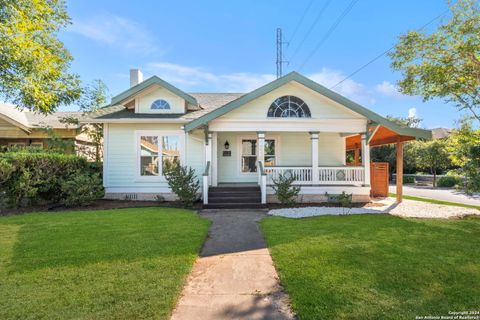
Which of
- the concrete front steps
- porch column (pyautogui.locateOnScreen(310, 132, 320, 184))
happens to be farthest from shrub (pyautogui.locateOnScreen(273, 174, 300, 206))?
porch column (pyautogui.locateOnScreen(310, 132, 320, 184))

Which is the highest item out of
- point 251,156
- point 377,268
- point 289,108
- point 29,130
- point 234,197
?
point 289,108

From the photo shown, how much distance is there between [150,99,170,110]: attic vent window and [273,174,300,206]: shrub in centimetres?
605

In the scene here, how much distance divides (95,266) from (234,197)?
645 centimetres

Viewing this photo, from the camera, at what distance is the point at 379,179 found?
1326 centimetres

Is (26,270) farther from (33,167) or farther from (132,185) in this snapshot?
(132,185)

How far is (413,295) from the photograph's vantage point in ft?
11.1

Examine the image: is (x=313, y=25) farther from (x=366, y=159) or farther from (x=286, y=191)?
(x=286, y=191)

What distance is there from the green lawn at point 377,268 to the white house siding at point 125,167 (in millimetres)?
6548

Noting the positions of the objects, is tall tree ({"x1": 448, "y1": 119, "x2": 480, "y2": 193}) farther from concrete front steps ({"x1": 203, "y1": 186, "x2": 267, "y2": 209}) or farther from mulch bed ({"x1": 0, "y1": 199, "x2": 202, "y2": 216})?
mulch bed ({"x1": 0, "y1": 199, "x2": 202, "y2": 216})

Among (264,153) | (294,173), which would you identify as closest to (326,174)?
(294,173)

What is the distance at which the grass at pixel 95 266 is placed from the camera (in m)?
3.08

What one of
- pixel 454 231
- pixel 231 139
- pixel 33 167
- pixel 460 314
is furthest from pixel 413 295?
pixel 33 167

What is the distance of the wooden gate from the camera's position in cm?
1303

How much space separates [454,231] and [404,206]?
164 inches
